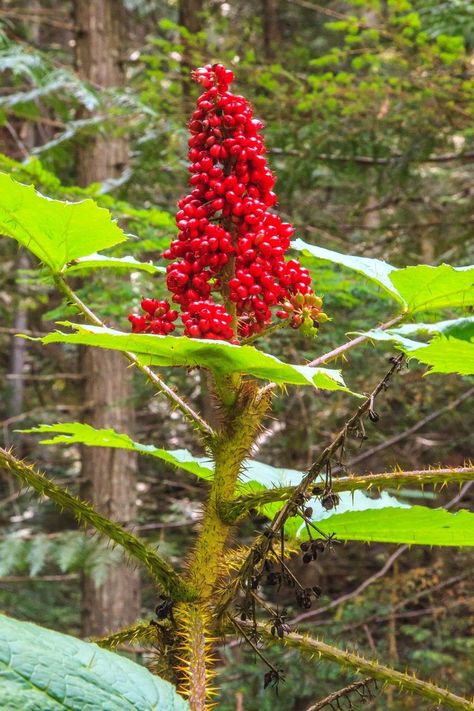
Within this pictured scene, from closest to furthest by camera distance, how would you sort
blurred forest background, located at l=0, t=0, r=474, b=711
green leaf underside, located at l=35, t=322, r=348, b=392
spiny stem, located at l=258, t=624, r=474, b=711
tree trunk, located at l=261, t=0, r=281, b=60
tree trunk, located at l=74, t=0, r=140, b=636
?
green leaf underside, located at l=35, t=322, r=348, b=392 < spiny stem, located at l=258, t=624, r=474, b=711 < blurred forest background, located at l=0, t=0, r=474, b=711 < tree trunk, located at l=74, t=0, r=140, b=636 < tree trunk, located at l=261, t=0, r=281, b=60

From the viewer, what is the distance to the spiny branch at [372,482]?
979 mm

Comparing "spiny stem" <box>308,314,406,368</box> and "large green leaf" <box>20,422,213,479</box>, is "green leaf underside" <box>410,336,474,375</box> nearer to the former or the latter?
"spiny stem" <box>308,314,406,368</box>

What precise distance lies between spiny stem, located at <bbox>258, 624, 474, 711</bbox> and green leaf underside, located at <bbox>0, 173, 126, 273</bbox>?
2.29ft

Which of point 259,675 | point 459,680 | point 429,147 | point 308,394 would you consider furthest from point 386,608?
point 429,147

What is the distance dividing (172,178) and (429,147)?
288 cm

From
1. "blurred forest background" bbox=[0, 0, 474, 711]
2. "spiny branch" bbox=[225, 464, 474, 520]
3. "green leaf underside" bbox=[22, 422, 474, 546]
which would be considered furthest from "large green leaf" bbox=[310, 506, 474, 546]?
"blurred forest background" bbox=[0, 0, 474, 711]

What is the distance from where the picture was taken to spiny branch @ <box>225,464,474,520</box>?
0.98 metres

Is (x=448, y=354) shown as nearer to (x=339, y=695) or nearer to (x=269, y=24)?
(x=339, y=695)

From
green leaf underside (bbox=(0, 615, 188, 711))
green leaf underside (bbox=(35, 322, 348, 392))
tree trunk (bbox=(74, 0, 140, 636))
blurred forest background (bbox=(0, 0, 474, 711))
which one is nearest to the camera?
green leaf underside (bbox=(0, 615, 188, 711))

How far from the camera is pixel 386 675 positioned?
3.50 ft

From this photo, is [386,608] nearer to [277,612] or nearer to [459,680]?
[459,680]

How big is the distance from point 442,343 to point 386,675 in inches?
19.4

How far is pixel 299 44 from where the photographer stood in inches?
407

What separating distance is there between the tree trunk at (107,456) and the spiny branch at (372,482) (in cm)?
541
